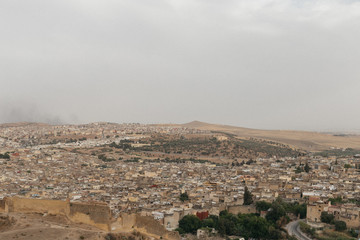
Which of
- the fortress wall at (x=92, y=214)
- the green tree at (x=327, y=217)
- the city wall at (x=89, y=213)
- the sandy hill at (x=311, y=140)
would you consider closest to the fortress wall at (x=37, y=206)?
the city wall at (x=89, y=213)

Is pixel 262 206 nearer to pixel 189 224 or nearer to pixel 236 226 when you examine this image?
pixel 236 226

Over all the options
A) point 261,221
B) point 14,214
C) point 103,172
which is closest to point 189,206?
point 261,221

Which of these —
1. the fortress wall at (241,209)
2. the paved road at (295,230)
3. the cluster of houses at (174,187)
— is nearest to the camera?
the paved road at (295,230)

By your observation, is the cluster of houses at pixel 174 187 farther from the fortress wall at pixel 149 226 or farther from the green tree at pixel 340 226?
the fortress wall at pixel 149 226

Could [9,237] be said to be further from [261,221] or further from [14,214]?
[261,221]

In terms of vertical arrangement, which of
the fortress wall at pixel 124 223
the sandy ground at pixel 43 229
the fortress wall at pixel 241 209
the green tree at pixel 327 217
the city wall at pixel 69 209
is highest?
the city wall at pixel 69 209
